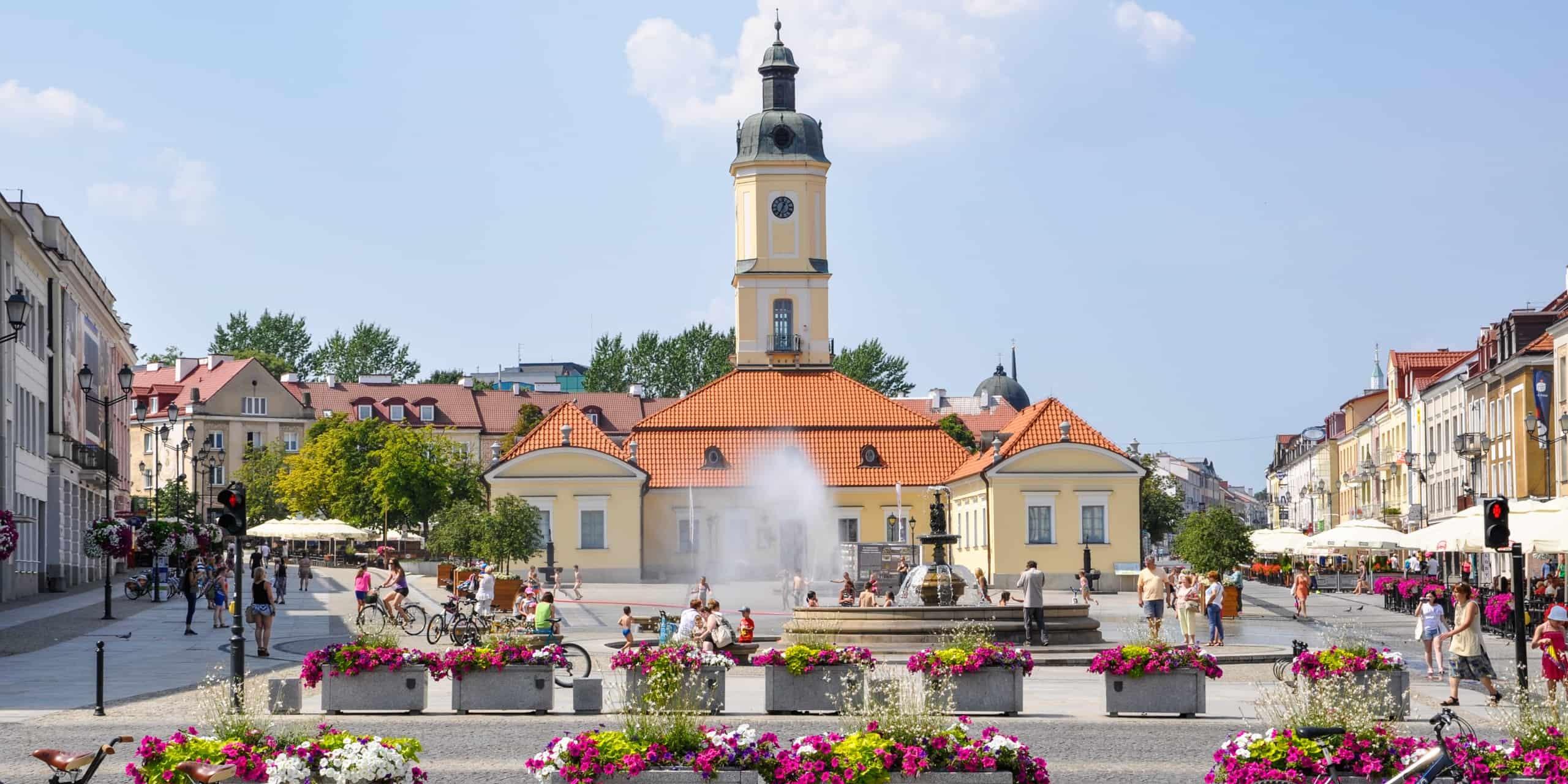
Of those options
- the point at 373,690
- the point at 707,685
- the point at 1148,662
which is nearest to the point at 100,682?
the point at 373,690

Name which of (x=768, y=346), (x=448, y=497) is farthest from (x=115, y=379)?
(x=768, y=346)

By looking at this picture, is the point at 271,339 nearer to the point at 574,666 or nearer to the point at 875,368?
the point at 875,368

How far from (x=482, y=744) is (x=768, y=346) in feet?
233

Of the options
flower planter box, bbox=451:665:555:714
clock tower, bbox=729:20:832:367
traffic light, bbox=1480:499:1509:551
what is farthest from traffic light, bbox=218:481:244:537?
clock tower, bbox=729:20:832:367

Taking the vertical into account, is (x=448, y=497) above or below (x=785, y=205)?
below

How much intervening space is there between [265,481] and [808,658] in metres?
101

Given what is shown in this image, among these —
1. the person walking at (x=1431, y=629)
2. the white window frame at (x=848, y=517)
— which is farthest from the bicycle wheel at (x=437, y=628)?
the white window frame at (x=848, y=517)

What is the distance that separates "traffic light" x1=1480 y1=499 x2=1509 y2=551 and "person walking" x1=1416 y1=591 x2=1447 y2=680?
5703 mm

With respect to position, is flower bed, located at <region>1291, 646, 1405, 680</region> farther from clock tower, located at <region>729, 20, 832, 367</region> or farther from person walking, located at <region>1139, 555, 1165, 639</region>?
clock tower, located at <region>729, 20, 832, 367</region>

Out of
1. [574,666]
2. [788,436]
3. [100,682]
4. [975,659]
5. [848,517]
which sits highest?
[788,436]

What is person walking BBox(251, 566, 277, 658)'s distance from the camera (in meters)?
33.0

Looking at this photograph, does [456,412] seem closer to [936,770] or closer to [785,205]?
[785,205]

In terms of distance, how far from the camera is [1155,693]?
22.1 metres

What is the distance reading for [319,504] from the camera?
340 ft
